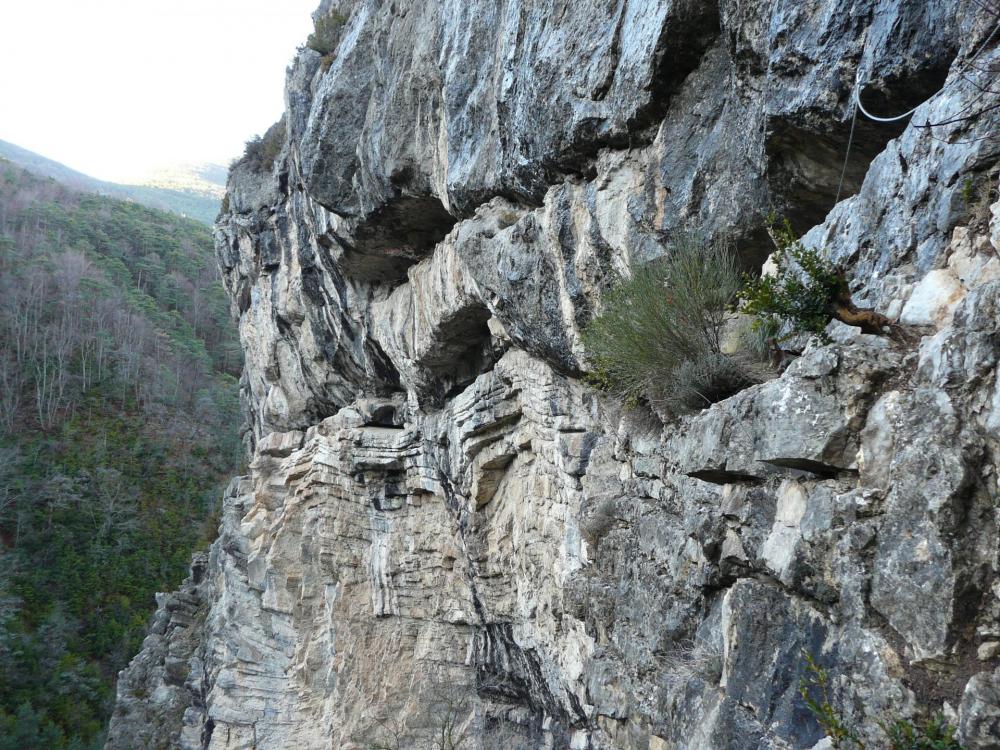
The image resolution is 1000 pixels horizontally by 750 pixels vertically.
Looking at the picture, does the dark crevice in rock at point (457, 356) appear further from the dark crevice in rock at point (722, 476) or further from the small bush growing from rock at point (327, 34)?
the dark crevice in rock at point (722, 476)

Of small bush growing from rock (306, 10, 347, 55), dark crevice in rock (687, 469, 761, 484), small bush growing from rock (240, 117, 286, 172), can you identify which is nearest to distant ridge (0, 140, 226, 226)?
small bush growing from rock (240, 117, 286, 172)

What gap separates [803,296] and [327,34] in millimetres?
10444

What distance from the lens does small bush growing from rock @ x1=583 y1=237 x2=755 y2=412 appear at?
4898 mm

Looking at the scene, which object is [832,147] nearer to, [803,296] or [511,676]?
[803,296]

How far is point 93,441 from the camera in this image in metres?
29.5

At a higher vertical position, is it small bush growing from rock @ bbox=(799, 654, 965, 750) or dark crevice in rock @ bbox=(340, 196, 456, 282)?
dark crevice in rock @ bbox=(340, 196, 456, 282)

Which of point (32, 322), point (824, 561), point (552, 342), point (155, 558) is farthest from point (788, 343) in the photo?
point (32, 322)

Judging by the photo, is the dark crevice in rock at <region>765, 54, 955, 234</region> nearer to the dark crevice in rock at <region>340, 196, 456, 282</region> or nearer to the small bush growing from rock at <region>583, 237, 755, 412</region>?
the small bush growing from rock at <region>583, 237, 755, 412</region>

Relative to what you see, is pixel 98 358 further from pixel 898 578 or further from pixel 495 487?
pixel 898 578

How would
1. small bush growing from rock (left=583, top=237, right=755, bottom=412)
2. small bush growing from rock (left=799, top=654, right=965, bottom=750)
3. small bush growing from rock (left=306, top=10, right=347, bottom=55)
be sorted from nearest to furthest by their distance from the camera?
small bush growing from rock (left=799, top=654, right=965, bottom=750)
small bush growing from rock (left=583, top=237, right=755, bottom=412)
small bush growing from rock (left=306, top=10, right=347, bottom=55)

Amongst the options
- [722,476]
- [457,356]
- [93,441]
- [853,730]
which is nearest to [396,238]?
[457,356]

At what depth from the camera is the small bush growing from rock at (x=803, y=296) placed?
373 centimetres

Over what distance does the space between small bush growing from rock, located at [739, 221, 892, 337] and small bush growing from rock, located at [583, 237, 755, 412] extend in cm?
70

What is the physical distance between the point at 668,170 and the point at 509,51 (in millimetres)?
2122
